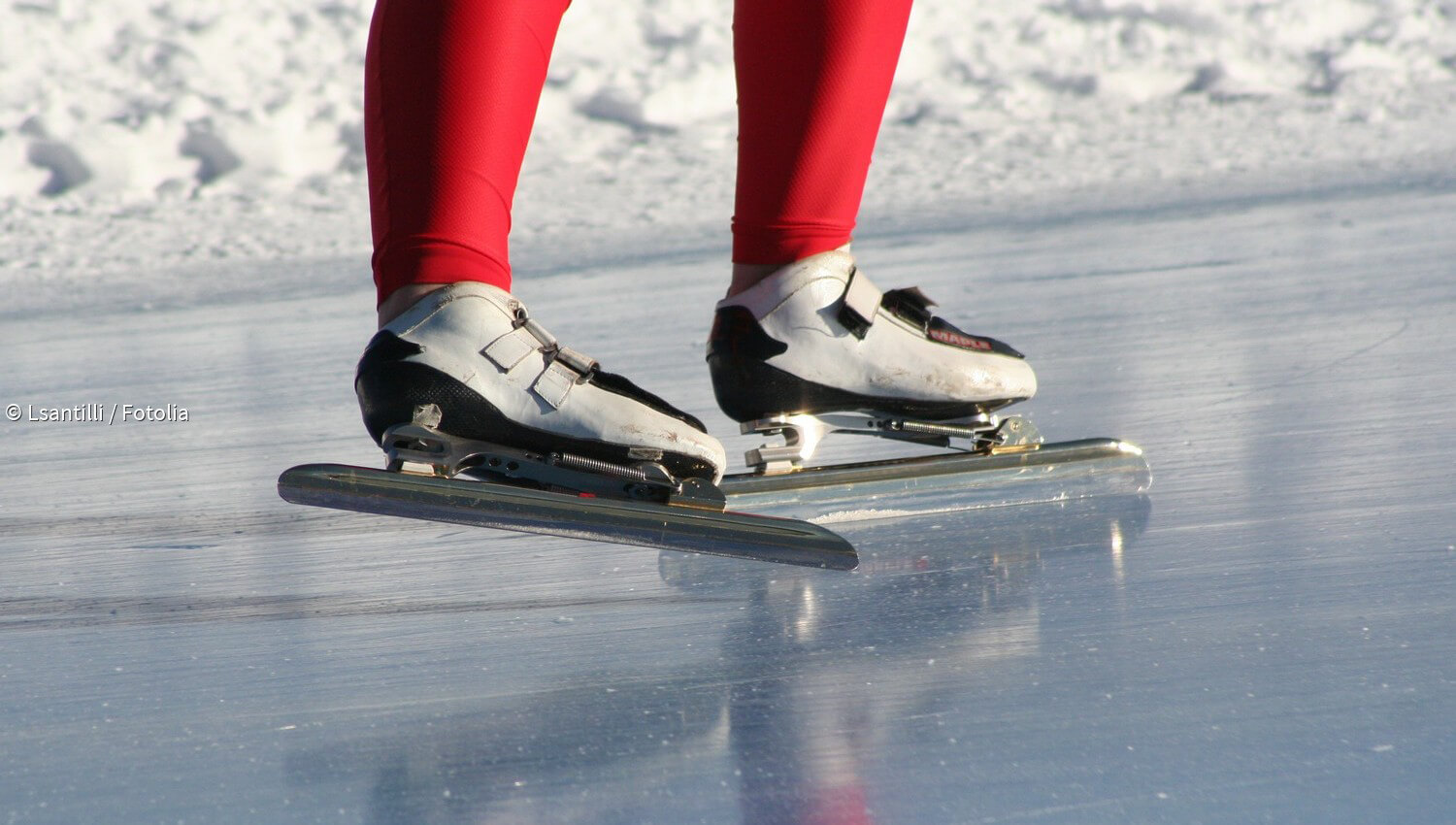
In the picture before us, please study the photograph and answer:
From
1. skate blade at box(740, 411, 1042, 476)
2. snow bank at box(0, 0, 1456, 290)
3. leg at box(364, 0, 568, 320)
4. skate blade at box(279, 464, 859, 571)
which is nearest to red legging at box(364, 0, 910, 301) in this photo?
leg at box(364, 0, 568, 320)

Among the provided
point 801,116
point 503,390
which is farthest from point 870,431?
point 503,390

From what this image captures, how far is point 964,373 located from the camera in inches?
46.3

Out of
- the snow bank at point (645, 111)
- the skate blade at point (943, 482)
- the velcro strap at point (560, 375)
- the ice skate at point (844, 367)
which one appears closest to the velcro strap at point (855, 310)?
the ice skate at point (844, 367)

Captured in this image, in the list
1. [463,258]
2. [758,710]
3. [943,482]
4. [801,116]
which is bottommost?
[758,710]

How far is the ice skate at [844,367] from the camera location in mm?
1128

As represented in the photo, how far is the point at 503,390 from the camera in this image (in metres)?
0.95

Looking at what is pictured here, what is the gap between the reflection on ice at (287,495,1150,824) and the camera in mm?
603

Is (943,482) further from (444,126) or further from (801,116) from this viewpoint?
(444,126)

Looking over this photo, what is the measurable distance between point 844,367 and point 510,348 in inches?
11.2

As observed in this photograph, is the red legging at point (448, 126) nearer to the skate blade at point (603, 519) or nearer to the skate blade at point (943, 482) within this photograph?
the skate blade at point (603, 519)

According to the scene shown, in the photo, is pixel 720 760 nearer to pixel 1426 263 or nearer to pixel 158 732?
pixel 158 732

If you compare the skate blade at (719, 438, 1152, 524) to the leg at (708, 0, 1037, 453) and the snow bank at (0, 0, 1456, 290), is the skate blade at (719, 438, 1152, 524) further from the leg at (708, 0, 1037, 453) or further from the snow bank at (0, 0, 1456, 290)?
the snow bank at (0, 0, 1456, 290)

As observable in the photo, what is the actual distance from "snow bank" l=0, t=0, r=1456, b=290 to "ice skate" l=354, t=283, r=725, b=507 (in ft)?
9.19

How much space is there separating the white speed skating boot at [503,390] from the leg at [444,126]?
0.03 meters
